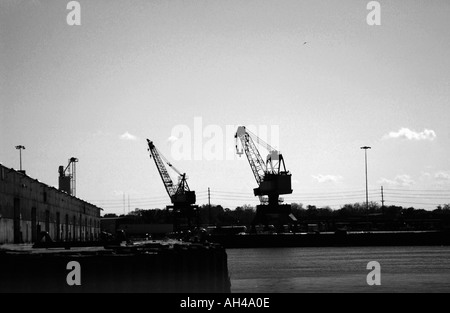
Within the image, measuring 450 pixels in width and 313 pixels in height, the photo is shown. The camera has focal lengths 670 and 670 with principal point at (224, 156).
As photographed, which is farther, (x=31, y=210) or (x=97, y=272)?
(x=31, y=210)

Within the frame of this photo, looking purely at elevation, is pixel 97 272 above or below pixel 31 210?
below

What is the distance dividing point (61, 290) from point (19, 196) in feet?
118

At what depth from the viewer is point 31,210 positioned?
6109cm

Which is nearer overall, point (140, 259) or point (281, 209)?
point (140, 259)

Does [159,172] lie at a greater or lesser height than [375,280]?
greater

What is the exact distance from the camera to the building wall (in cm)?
5162

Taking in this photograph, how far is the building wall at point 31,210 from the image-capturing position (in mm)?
51625

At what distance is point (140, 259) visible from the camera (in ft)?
80.6

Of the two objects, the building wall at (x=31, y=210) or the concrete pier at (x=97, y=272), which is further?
the building wall at (x=31, y=210)

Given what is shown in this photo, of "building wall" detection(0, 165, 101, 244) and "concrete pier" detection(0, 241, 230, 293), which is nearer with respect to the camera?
"concrete pier" detection(0, 241, 230, 293)

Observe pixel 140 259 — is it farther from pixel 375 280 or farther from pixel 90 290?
pixel 375 280
